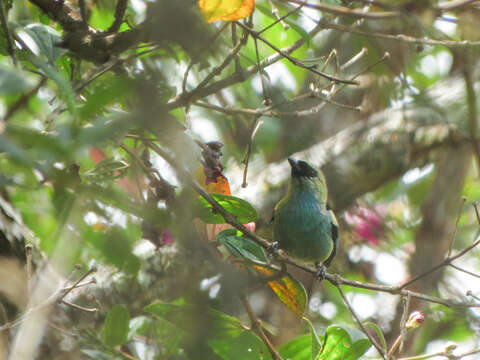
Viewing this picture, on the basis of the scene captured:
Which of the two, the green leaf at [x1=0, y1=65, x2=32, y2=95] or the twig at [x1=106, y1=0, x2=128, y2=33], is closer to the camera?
the green leaf at [x1=0, y1=65, x2=32, y2=95]

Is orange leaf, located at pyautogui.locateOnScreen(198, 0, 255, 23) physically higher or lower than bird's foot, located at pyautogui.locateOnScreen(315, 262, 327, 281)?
higher

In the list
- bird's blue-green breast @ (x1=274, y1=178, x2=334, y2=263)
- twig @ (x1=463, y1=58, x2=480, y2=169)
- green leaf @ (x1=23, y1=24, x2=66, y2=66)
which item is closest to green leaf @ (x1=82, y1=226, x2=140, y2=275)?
green leaf @ (x1=23, y1=24, x2=66, y2=66)

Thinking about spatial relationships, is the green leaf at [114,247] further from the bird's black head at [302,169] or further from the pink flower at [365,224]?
the pink flower at [365,224]

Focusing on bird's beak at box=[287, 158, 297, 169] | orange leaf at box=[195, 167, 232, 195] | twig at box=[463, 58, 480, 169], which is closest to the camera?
orange leaf at box=[195, 167, 232, 195]

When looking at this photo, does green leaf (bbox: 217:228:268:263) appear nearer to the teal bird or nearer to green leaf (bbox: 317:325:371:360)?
green leaf (bbox: 317:325:371:360)

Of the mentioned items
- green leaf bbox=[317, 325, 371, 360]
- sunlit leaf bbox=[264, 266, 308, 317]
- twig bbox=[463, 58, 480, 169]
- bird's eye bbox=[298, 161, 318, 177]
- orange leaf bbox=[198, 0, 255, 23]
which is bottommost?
green leaf bbox=[317, 325, 371, 360]

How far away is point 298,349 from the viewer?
2062 mm

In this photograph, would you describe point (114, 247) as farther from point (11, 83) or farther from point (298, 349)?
point (298, 349)

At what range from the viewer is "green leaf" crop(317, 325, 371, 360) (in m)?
1.82

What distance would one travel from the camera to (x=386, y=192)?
429cm

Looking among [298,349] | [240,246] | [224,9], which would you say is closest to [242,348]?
[298,349]

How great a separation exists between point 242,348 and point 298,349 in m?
0.25

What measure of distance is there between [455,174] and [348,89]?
113cm

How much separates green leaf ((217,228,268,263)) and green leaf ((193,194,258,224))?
0.25 feet
